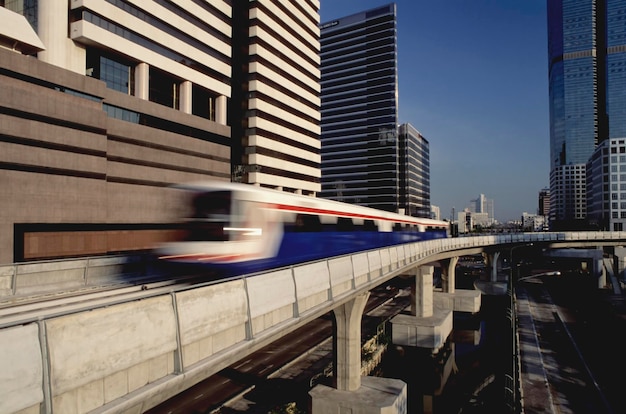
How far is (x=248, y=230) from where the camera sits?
1534 cm

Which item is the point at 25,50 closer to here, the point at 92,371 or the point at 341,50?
the point at 92,371

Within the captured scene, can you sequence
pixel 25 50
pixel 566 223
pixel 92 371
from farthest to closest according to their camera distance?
pixel 566 223
pixel 25 50
pixel 92 371

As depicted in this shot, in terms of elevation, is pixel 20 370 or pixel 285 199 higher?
pixel 285 199

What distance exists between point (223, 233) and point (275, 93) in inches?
2379

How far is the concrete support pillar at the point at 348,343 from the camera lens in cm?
2372

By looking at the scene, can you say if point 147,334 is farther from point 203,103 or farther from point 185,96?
point 203,103

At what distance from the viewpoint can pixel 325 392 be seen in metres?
23.9

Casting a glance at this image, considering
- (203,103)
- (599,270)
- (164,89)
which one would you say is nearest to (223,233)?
(164,89)

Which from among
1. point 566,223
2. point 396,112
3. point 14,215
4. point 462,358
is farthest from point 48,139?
point 566,223

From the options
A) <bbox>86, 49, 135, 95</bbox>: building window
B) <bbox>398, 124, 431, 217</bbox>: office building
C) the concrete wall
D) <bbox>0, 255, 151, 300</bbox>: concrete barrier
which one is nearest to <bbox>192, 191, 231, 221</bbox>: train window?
the concrete wall

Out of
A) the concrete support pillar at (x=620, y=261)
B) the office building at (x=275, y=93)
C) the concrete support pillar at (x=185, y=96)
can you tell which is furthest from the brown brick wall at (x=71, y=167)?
the concrete support pillar at (x=620, y=261)

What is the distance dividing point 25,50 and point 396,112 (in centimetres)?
11921

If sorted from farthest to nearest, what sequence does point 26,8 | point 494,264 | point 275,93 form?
point 494,264, point 275,93, point 26,8

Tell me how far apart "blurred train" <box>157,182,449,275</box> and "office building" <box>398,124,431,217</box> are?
127 meters
